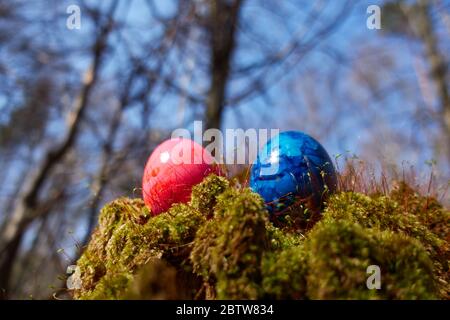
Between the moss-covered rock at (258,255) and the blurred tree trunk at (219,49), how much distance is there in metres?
3.40

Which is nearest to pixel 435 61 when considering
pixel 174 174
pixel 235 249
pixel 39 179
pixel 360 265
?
pixel 39 179

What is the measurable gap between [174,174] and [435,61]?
10360mm

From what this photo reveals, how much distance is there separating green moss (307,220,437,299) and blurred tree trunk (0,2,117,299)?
4793 millimetres

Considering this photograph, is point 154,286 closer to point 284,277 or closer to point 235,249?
point 235,249

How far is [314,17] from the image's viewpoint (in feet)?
17.4

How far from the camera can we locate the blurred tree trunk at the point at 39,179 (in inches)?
208

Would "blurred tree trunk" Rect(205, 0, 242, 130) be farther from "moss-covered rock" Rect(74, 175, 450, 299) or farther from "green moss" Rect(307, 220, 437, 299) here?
"green moss" Rect(307, 220, 437, 299)

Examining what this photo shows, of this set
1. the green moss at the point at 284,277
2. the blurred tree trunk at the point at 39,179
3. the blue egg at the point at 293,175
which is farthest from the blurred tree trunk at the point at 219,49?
the green moss at the point at 284,277

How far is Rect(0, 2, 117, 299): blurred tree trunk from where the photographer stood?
17.3 ft

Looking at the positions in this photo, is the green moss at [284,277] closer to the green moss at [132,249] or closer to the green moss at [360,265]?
the green moss at [360,265]

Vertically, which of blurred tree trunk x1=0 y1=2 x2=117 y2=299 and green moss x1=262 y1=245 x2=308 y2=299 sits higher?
blurred tree trunk x1=0 y1=2 x2=117 y2=299

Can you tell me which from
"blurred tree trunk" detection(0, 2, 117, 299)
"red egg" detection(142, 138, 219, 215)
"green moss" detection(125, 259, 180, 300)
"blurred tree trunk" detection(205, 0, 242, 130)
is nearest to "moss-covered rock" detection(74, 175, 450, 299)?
"green moss" detection(125, 259, 180, 300)
